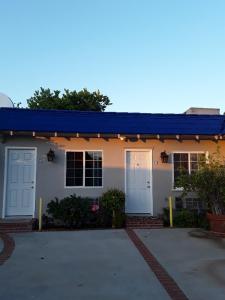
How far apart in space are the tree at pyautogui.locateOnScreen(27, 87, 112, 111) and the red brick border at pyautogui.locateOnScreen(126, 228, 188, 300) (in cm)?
2290

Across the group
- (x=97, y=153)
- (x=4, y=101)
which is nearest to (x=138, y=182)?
(x=97, y=153)

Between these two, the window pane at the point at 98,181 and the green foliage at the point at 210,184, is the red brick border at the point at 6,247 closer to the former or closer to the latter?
the window pane at the point at 98,181

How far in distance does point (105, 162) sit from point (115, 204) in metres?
1.69

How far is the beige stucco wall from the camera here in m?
12.5

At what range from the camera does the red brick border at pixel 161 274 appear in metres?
5.81

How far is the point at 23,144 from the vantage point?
41.1 ft

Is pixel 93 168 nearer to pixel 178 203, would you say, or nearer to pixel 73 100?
pixel 178 203

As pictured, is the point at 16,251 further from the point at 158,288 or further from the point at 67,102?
the point at 67,102

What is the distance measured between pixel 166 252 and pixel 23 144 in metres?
6.31

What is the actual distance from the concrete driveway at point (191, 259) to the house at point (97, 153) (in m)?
2.27

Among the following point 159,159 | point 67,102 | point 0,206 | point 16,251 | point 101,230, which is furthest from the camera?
point 67,102

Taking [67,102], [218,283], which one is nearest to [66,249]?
[218,283]

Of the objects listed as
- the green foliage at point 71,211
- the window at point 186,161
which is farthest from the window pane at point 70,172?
the window at point 186,161

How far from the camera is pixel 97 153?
512 inches
